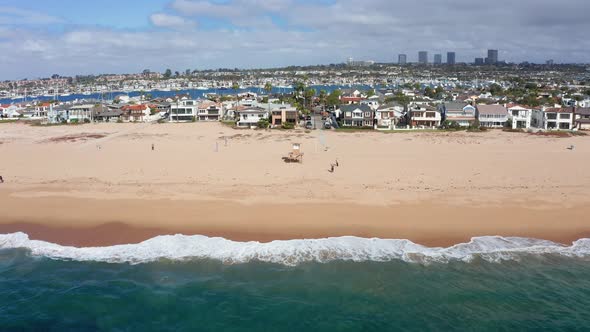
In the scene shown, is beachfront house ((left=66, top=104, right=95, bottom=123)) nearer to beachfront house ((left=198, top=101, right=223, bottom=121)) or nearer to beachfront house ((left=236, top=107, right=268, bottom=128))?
beachfront house ((left=198, top=101, right=223, bottom=121))

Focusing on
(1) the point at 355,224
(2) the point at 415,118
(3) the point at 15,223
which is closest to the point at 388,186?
(1) the point at 355,224

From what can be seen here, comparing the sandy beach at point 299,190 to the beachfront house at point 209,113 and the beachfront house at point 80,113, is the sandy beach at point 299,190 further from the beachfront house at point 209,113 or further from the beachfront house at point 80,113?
the beachfront house at point 80,113

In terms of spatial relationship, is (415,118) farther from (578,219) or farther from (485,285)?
(485,285)

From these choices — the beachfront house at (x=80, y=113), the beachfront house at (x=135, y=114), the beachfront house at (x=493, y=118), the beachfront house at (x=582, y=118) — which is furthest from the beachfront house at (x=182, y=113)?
the beachfront house at (x=582, y=118)

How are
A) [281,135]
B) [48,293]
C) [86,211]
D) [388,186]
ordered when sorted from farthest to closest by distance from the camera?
[281,135]
[388,186]
[86,211]
[48,293]

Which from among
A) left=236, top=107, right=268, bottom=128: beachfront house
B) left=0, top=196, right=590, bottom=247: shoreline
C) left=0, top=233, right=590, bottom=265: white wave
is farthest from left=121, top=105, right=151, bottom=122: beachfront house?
left=0, top=233, right=590, bottom=265: white wave

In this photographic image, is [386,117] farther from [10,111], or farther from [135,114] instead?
[10,111]
